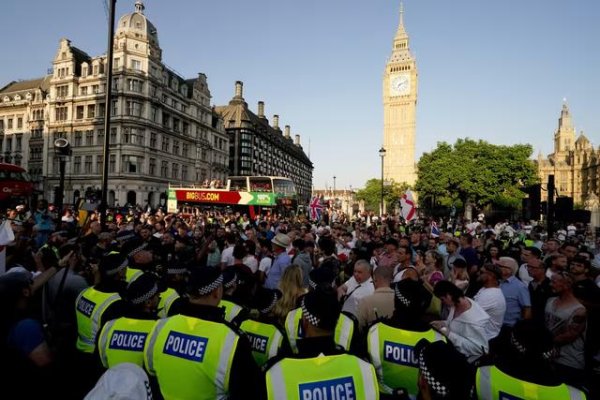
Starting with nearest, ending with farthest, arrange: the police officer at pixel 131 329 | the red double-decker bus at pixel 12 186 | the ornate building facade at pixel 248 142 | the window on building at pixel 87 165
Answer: the police officer at pixel 131 329
the red double-decker bus at pixel 12 186
the window on building at pixel 87 165
the ornate building facade at pixel 248 142

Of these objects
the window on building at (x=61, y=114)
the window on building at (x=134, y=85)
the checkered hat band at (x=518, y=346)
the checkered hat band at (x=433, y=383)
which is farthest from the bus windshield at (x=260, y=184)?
the window on building at (x=61, y=114)

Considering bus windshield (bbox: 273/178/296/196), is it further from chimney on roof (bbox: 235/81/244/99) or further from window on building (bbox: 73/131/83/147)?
chimney on roof (bbox: 235/81/244/99)

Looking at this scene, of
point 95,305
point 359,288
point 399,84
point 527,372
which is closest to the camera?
point 527,372

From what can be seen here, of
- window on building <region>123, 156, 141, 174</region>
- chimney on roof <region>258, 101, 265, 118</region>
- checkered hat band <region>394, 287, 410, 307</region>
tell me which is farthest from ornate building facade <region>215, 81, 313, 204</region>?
checkered hat band <region>394, 287, 410, 307</region>

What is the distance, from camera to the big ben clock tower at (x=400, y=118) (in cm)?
10231

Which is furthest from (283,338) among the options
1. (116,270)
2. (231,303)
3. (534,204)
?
(534,204)

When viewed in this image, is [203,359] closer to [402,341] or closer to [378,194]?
[402,341]

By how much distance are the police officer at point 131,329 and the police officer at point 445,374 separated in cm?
225

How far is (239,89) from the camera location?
8094 cm

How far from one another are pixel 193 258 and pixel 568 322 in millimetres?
8125

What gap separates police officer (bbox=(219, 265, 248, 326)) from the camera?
3824 mm

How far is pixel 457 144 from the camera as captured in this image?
5738 cm

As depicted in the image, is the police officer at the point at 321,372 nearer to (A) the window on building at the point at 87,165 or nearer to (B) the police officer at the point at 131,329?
(B) the police officer at the point at 131,329

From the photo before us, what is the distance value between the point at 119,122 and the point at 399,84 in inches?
3069
